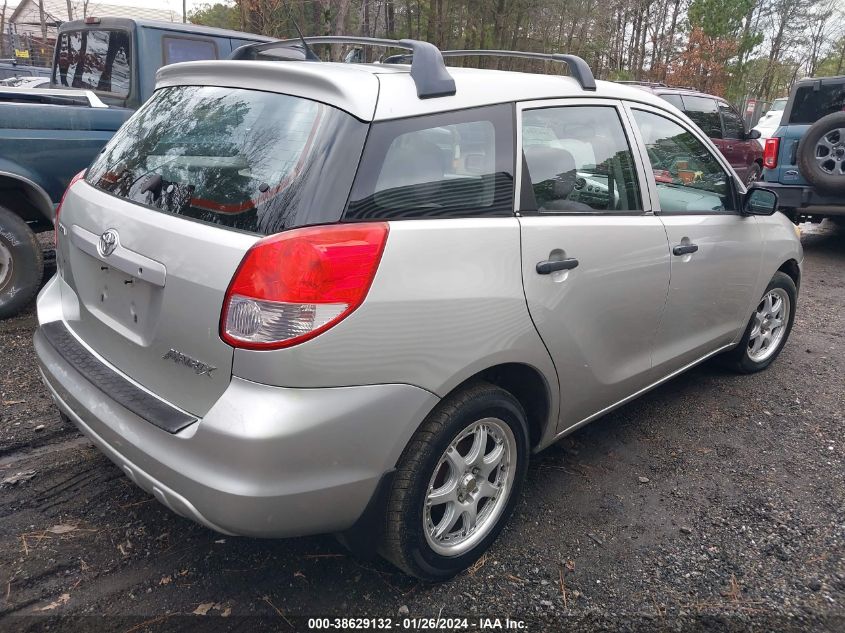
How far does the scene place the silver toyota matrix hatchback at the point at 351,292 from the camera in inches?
76.2

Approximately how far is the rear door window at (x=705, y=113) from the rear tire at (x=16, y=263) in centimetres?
884

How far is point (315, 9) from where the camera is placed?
16.0m

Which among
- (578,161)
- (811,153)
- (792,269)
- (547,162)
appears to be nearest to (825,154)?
(811,153)

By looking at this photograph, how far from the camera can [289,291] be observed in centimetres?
191

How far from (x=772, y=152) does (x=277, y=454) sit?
8.50m

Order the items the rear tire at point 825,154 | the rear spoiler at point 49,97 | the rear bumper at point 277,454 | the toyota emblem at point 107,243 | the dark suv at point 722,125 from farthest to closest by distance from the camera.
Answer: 1. the dark suv at point 722,125
2. the rear tire at point 825,154
3. the rear spoiler at point 49,97
4. the toyota emblem at point 107,243
5. the rear bumper at point 277,454

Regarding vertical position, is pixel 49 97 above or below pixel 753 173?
above

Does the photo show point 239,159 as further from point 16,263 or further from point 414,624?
point 16,263

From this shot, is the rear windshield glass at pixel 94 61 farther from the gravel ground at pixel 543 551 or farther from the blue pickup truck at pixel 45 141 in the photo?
the gravel ground at pixel 543 551

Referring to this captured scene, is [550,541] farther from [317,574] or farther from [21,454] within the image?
[21,454]

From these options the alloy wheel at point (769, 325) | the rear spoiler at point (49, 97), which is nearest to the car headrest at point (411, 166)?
the alloy wheel at point (769, 325)

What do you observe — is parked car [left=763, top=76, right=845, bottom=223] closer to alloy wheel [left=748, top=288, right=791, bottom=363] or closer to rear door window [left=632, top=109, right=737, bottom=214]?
alloy wheel [left=748, top=288, right=791, bottom=363]

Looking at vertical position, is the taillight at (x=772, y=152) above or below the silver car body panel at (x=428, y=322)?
below

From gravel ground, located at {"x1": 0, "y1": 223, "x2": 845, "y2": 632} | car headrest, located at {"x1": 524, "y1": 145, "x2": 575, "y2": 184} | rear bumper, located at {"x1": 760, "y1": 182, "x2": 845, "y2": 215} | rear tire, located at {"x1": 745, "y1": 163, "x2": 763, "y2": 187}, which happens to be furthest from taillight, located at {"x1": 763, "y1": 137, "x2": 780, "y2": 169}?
car headrest, located at {"x1": 524, "y1": 145, "x2": 575, "y2": 184}
